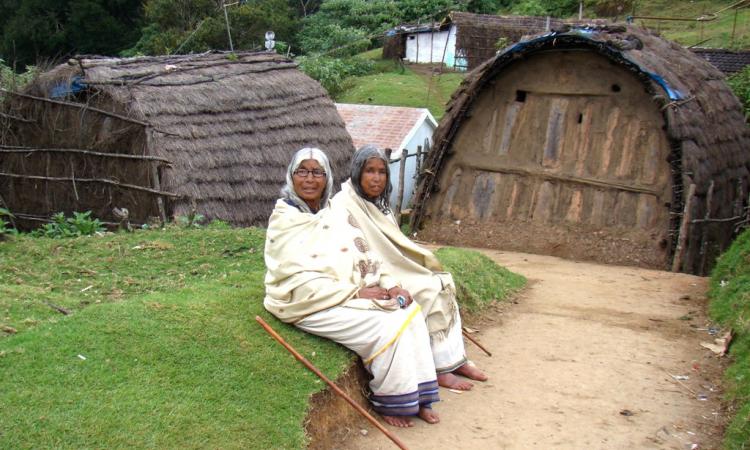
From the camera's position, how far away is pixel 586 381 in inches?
219

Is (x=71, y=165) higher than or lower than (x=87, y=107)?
lower

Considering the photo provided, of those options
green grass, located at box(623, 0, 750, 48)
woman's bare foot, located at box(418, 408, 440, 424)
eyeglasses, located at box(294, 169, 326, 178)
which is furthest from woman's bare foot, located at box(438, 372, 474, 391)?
green grass, located at box(623, 0, 750, 48)

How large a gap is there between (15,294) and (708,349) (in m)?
5.36

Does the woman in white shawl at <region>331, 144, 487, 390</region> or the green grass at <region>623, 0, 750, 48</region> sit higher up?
the green grass at <region>623, 0, 750, 48</region>

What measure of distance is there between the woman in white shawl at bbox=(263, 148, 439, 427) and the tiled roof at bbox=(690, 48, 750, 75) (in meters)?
19.7

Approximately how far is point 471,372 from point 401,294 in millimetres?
915

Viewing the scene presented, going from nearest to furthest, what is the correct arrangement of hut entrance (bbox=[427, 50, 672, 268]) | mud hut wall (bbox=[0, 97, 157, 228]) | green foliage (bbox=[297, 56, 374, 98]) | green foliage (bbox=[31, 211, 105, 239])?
green foliage (bbox=[31, 211, 105, 239]), hut entrance (bbox=[427, 50, 672, 268]), mud hut wall (bbox=[0, 97, 157, 228]), green foliage (bbox=[297, 56, 374, 98])

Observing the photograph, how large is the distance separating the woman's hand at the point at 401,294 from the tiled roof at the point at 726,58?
19572 millimetres

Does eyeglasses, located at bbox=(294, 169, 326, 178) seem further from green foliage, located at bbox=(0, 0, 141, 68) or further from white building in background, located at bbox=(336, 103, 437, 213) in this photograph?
green foliage, located at bbox=(0, 0, 141, 68)

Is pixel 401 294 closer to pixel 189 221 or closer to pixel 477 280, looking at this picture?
pixel 477 280

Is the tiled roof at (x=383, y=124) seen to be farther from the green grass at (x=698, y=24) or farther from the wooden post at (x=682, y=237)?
the green grass at (x=698, y=24)

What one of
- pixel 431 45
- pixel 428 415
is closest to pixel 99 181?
pixel 428 415

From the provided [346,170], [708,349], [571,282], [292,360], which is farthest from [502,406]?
[346,170]

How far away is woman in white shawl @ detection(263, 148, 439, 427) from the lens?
4.59 m
